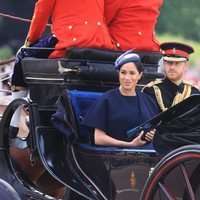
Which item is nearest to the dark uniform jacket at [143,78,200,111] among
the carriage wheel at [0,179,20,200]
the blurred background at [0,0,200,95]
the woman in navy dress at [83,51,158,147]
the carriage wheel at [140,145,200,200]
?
the woman in navy dress at [83,51,158,147]

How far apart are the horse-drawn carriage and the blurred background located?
6.93 feet

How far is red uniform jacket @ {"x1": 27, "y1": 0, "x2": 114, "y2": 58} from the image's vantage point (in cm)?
646

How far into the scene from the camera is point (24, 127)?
7234 mm

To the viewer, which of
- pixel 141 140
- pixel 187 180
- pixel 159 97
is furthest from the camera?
pixel 159 97

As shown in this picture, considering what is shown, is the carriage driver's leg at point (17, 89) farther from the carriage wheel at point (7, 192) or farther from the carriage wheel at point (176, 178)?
the carriage wheel at point (176, 178)

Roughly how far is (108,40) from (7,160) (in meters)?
1.29

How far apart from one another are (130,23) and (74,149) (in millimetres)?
1089

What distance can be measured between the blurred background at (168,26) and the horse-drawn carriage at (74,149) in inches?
83.2

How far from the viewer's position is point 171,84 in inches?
247

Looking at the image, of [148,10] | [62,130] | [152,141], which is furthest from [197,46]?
[152,141]

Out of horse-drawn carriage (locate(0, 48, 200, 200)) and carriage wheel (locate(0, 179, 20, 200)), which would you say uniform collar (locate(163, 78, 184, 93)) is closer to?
horse-drawn carriage (locate(0, 48, 200, 200))

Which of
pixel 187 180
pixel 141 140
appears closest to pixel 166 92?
pixel 141 140

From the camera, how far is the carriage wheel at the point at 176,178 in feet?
16.4

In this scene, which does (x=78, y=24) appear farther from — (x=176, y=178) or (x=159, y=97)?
(x=176, y=178)
